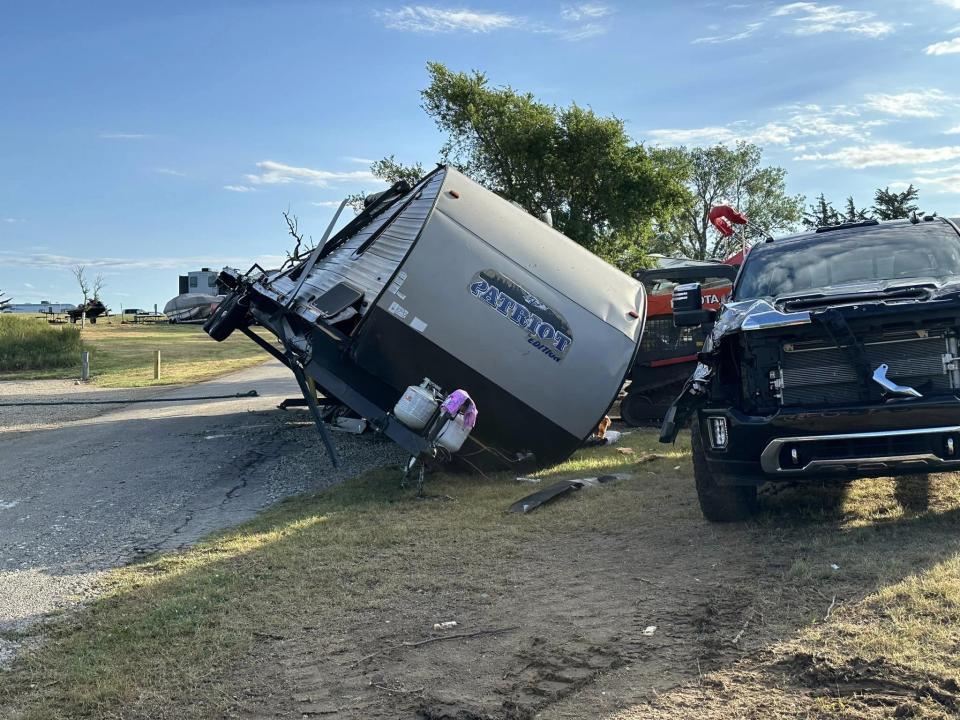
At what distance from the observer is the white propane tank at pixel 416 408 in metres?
7.81

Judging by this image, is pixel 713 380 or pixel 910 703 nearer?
pixel 910 703

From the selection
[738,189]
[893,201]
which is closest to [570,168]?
[893,201]

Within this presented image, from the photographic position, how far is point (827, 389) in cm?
553

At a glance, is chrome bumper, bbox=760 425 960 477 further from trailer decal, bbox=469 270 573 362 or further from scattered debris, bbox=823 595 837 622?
trailer decal, bbox=469 270 573 362

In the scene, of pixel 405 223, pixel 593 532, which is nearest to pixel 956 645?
pixel 593 532

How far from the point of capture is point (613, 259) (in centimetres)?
2552

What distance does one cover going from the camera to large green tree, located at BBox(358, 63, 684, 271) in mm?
25250

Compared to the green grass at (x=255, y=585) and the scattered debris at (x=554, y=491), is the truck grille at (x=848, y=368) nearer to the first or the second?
the green grass at (x=255, y=585)

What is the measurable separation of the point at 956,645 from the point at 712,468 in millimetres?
2156

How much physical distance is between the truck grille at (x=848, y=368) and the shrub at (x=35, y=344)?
27077mm

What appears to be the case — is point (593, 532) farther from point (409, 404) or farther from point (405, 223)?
point (405, 223)

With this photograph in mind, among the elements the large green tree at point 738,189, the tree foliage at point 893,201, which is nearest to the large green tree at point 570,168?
the tree foliage at point 893,201

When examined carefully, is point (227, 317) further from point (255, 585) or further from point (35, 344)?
point (35, 344)

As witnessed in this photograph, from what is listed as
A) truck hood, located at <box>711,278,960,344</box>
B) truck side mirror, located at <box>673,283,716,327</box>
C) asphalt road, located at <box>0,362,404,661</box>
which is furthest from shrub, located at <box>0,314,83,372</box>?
truck hood, located at <box>711,278,960,344</box>
